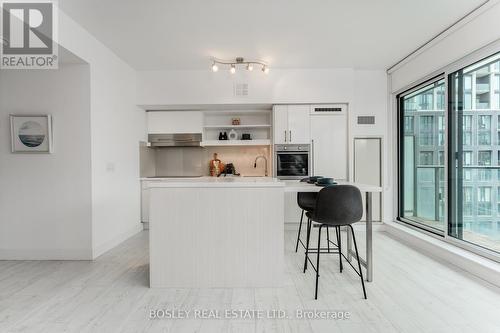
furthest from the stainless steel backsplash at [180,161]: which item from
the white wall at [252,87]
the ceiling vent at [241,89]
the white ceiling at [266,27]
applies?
the white ceiling at [266,27]

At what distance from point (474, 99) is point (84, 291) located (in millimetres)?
4657

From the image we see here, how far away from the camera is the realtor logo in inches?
98.3

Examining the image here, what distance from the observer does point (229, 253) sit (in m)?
2.41

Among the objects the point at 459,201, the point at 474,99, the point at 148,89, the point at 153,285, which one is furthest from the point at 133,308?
the point at 474,99

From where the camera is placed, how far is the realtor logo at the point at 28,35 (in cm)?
250

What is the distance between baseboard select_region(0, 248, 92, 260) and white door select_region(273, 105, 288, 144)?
3184 millimetres

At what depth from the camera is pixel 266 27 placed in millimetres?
3043

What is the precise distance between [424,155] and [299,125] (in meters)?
1.95

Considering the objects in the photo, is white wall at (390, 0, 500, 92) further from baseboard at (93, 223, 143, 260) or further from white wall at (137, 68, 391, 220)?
baseboard at (93, 223, 143, 260)

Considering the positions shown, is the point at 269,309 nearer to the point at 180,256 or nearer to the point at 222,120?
the point at 180,256

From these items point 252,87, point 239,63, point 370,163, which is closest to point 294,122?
point 252,87

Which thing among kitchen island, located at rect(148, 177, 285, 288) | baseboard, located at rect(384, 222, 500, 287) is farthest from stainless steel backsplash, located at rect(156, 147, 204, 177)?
baseboard, located at rect(384, 222, 500, 287)

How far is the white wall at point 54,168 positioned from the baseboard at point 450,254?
4296 millimetres

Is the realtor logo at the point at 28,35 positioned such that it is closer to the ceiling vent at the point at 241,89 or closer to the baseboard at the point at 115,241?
the baseboard at the point at 115,241
